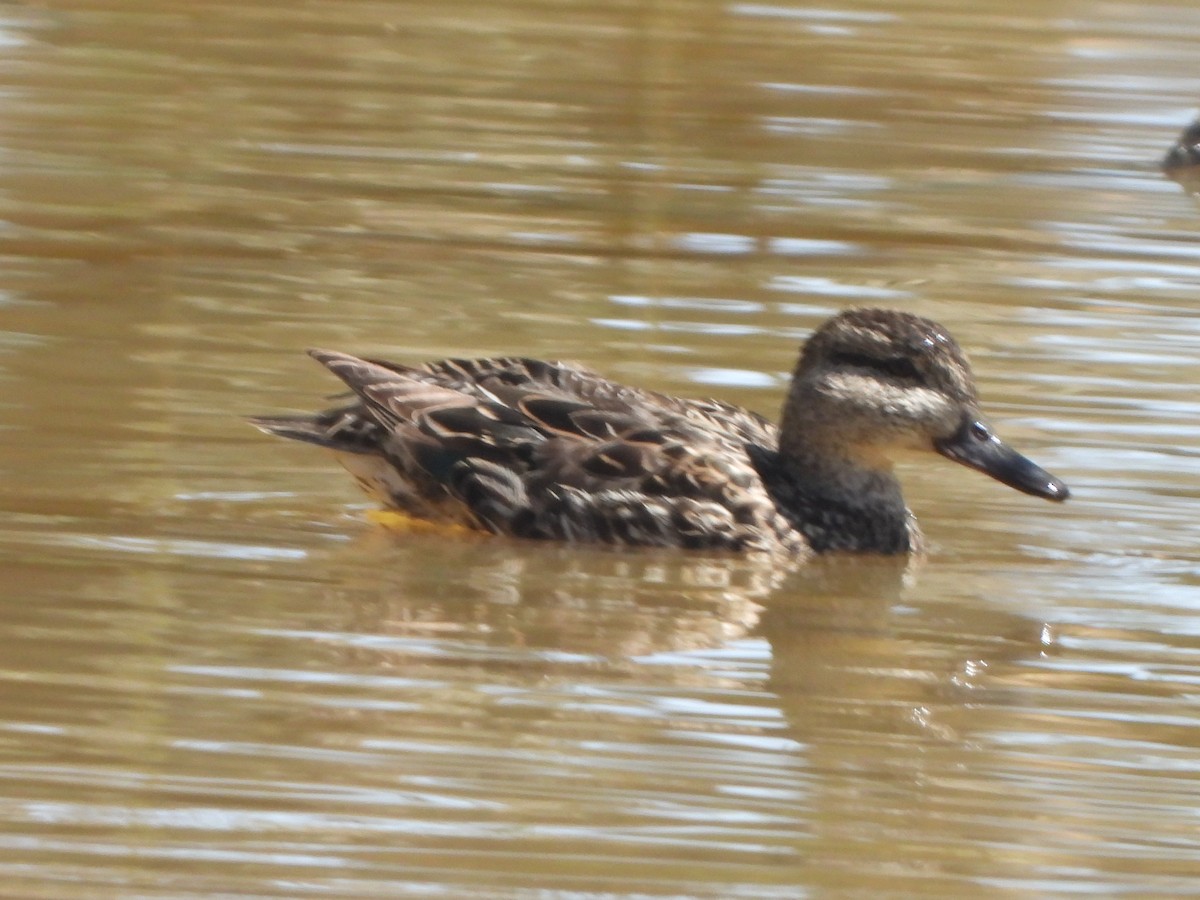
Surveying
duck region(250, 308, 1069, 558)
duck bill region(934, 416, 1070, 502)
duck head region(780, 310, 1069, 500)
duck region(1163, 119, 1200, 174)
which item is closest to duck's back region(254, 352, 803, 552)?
duck region(250, 308, 1069, 558)

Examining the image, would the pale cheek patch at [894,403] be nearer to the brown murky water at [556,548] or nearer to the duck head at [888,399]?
the duck head at [888,399]

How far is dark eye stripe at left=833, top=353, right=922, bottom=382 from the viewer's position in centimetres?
788

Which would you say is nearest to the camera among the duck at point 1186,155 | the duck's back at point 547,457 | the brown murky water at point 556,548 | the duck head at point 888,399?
the brown murky water at point 556,548

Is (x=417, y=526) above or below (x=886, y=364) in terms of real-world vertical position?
below

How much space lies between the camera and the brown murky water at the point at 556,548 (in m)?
5.43

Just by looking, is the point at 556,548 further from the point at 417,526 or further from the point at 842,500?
the point at 842,500

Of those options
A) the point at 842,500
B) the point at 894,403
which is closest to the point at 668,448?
the point at 842,500

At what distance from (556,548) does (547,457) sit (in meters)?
0.25

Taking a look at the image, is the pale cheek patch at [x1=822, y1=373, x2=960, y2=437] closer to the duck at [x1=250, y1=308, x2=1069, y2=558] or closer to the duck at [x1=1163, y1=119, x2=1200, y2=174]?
the duck at [x1=250, y1=308, x2=1069, y2=558]

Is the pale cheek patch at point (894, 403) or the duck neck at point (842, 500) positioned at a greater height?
the pale cheek patch at point (894, 403)

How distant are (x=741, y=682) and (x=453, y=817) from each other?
1.30 m

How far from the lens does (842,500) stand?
313 inches

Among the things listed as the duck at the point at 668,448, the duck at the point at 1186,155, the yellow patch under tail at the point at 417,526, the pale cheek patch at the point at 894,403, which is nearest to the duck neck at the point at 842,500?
the duck at the point at 668,448

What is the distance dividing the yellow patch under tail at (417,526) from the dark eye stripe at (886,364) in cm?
116
